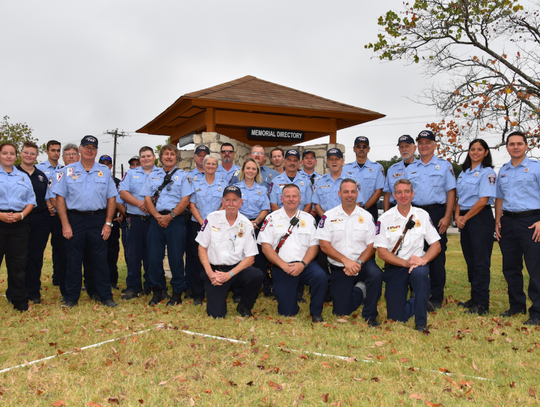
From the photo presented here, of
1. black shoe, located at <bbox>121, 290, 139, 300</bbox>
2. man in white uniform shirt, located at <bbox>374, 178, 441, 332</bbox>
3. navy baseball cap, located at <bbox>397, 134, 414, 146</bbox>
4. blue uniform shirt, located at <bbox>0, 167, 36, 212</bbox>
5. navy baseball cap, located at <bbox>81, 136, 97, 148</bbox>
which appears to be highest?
navy baseball cap, located at <bbox>397, 134, 414, 146</bbox>

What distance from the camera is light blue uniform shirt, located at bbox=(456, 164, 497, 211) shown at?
5469 mm

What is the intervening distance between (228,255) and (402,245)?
2128mm

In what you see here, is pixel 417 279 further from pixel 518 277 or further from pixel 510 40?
pixel 510 40

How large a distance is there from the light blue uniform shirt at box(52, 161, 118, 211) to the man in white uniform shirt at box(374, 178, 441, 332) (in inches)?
150

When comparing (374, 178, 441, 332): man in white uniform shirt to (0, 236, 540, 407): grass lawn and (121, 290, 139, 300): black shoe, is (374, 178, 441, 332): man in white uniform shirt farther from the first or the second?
(121, 290, 139, 300): black shoe

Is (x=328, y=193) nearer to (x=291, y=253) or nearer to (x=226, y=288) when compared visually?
(x=291, y=253)

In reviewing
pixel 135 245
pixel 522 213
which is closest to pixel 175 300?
pixel 135 245

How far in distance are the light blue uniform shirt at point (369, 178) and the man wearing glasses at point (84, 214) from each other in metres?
A: 3.72

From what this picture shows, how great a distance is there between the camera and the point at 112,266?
7.90 meters

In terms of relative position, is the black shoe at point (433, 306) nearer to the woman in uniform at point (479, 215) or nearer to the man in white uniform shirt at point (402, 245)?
the woman in uniform at point (479, 215)

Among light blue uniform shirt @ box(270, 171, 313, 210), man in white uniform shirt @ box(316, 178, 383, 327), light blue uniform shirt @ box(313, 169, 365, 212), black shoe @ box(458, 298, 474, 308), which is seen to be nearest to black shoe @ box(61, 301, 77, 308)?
light blue uniform shirt @ box(270, 171, 313, 210)

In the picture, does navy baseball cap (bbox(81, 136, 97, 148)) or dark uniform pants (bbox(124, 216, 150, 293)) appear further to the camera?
dark uniform pants (bbox(124, 216, 150, 293))

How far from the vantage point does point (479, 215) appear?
5.60 m

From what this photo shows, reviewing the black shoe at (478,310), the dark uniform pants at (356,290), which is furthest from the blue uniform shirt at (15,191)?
the black shoe at (478,310)
